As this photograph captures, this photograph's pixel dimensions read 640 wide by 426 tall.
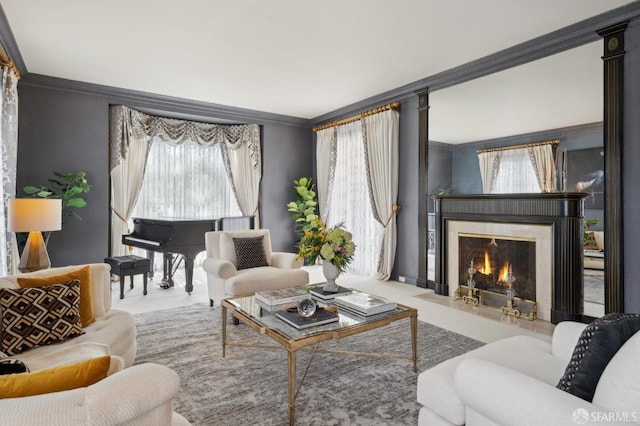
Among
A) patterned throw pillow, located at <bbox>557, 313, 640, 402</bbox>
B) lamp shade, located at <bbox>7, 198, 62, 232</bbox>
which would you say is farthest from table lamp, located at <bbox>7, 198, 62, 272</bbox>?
patterned throw pillow, located at <bbox>557, 313, 640, 402</bbox>

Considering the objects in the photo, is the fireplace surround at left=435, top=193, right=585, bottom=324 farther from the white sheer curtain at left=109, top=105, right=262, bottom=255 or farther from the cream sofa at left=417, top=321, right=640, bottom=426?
the white sheer curtain at left=109, top=105, right=262, bottom=255

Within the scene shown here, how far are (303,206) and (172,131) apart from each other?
2728mm

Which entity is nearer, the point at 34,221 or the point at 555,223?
the point at 34,221

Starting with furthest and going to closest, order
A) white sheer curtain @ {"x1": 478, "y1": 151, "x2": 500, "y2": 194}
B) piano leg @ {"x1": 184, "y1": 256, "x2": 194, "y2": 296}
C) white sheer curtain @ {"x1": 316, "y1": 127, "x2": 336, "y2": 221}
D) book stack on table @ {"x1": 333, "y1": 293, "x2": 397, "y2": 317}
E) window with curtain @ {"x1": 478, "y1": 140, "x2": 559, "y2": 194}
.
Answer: white sheer curtain @ {"x1": 316, "y1": 127, "x2": 336, "y2": 221} < piano leg @ {"x1": 184, "y1": 256, "x2": 194, "y2": 296} < white sheer curtain @ {"x1": 478, "y1": 151, "x2": 500, "y2": 194} < window with curtain @ {"x1": 478, "y1": 140, "x2": 559, "y2": 194} < book stack on table @ {"x1": 333, "y1": 293, "x2": 397, "y2": 317}

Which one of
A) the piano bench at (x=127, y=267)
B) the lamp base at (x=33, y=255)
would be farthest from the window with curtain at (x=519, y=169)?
the lamp base at (x=33, y=255)

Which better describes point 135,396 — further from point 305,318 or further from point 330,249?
point 330,249

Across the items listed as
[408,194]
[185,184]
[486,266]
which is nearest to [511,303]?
[486,266]

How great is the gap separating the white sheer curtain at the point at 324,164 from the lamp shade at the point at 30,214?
463 centimetres

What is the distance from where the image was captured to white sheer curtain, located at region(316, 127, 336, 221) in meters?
6.88

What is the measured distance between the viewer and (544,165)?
3928 millimetres

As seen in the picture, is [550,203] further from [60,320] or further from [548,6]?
[60,320]

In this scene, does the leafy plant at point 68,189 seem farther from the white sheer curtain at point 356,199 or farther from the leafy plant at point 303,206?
the white sheer curtain at point 356,199

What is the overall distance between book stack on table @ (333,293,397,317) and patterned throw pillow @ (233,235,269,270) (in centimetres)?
176

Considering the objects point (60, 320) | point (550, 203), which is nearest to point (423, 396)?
point (60, 320)
